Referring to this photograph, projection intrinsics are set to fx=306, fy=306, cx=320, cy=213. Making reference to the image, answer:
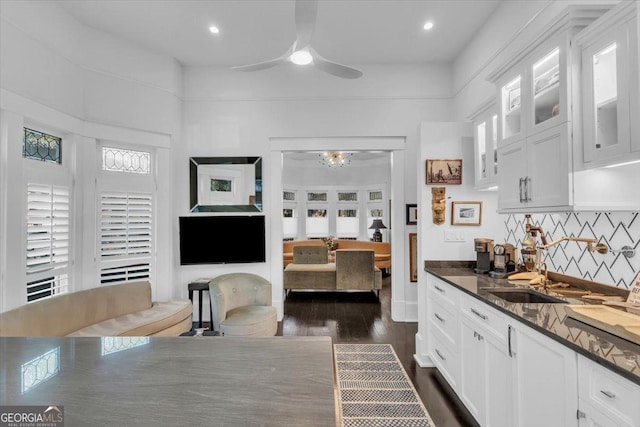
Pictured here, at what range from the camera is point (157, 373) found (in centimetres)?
94

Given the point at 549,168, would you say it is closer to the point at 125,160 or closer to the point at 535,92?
the point at 535,92

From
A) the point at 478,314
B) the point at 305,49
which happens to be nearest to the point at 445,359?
the point at 478,314

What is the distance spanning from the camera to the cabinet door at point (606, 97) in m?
1.49

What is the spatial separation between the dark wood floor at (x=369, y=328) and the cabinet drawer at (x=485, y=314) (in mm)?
802

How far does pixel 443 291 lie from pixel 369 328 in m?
1.69

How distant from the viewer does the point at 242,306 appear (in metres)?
3.60

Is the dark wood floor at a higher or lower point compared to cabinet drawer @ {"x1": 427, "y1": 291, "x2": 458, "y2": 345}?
lower

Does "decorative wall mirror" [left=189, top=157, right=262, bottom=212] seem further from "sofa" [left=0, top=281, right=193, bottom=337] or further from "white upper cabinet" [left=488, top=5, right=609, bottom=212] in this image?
"white upper cabinet" [left=488, top=5, right=609, bottom=212]

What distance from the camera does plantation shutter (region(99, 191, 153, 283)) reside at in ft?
11.9

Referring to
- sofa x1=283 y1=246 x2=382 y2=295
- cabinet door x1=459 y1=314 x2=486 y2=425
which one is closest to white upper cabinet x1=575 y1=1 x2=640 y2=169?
cabinet door x1=459 y1=314 x2=486 y2=425

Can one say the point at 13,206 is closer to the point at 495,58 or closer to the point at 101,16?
the point at 101,16

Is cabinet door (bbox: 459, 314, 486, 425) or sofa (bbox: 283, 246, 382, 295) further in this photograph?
sofa (bbox: 283, 246, 382, 295)

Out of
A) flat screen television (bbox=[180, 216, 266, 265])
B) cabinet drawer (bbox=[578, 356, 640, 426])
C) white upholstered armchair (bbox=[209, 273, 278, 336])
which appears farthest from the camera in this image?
flat screen television (bbox=[180, 216, 266, 265])

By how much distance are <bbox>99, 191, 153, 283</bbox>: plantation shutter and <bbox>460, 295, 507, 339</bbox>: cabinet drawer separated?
3.71 meters
